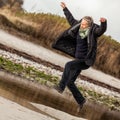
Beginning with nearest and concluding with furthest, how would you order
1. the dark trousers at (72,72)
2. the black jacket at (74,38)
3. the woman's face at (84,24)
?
1. the black jacket at (74,38)
2. the woman's face at (84,24)
3. the dark trousers at (72,72)

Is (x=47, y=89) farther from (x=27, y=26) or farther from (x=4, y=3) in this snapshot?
(x=4, y=3)

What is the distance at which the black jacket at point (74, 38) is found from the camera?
9.66 m

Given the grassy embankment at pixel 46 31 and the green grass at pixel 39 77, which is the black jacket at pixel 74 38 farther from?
the grassy embankment at pixel 46 31

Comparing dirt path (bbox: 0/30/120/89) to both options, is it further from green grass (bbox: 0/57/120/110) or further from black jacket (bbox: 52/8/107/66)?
black jacket (bbox: 52/8/107/66)

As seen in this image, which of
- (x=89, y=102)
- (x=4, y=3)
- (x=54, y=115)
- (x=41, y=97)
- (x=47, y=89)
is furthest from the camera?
(x=4, y=3)

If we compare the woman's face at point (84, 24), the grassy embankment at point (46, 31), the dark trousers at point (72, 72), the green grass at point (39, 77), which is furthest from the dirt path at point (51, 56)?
the woman's face at point (84, 24)

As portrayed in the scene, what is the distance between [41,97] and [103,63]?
57.9ft

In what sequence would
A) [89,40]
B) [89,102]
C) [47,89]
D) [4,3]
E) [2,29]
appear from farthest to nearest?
[4,3] < [2,29] < [89,102] < [47,89] < [89,40]

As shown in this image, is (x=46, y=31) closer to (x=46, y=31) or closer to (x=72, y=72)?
(x=46, y=31)

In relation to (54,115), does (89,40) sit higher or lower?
higher

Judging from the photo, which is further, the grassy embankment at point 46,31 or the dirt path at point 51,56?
the grassy embankment at point 46,31

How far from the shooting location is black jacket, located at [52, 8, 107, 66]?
9.66 meters

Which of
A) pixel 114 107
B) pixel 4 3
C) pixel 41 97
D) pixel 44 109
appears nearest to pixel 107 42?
pixel 4 3

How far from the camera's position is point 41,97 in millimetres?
11148
